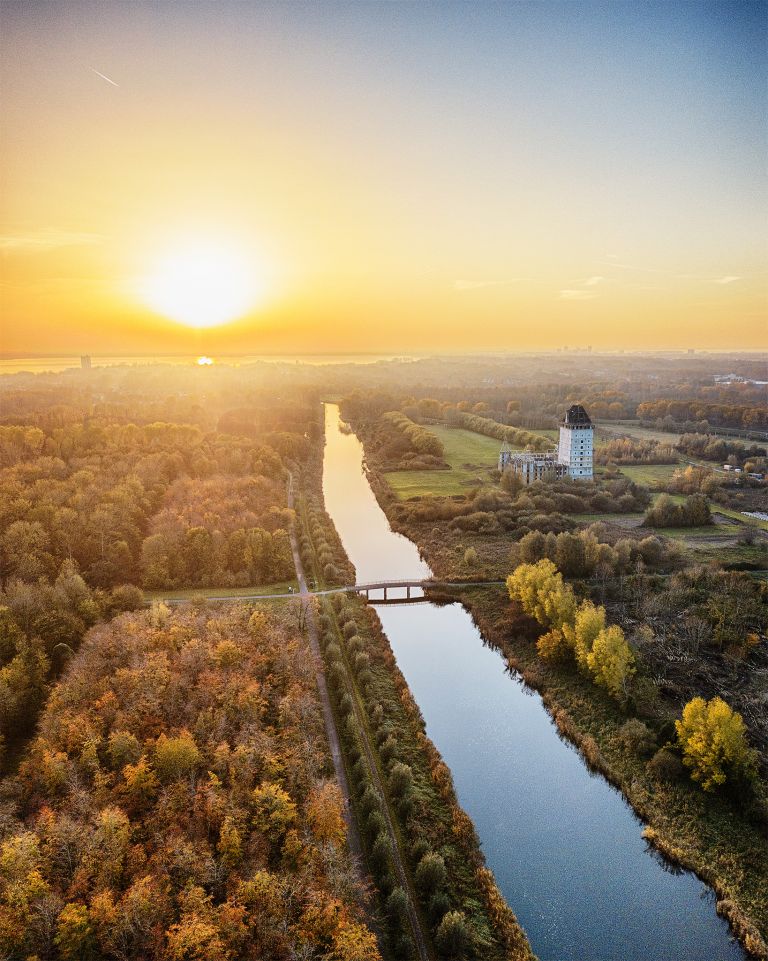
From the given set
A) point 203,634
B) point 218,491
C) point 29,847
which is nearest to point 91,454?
point 218,491

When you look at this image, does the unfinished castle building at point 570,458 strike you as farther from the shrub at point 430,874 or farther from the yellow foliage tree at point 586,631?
the shrub at point 430,874

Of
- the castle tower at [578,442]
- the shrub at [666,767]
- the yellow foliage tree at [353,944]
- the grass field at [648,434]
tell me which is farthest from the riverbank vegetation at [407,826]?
the grass field at [648,434]

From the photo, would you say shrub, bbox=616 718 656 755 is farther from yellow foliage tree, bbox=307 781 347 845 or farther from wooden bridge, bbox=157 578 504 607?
wooden bridge, bbox=157 578 504 607

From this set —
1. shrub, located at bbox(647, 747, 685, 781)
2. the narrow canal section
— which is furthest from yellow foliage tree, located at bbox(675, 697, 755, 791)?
the narrow canal section

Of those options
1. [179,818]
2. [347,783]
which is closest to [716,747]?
[347,783]

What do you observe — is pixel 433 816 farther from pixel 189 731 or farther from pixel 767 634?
pixel 767 634
